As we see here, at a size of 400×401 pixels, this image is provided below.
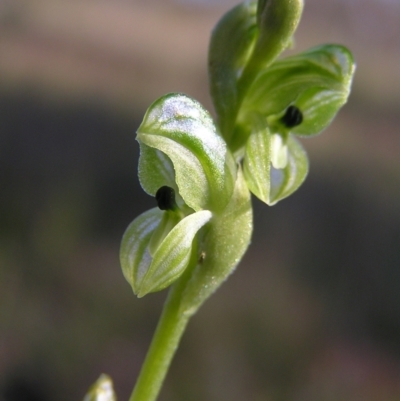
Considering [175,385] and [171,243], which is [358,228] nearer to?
[175,385]

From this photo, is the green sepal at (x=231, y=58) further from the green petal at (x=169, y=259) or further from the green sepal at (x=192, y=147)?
the green petal at (x=169, y=259)

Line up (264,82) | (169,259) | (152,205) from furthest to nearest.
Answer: (152,205) < (264,82) < (169,259)

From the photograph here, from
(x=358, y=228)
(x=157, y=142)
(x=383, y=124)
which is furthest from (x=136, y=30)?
Answer: (x=157, y=142)

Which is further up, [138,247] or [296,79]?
[296,79]

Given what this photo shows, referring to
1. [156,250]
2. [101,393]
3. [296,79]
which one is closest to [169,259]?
[156,250]


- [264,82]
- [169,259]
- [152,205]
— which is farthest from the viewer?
[152,205]

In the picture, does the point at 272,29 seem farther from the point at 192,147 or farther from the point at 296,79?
the point at 192,147

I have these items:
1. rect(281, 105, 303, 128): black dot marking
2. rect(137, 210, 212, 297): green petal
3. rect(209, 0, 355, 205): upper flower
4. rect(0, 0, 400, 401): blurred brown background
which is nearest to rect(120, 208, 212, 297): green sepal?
rect(137, 210, 212, 297): green petal
